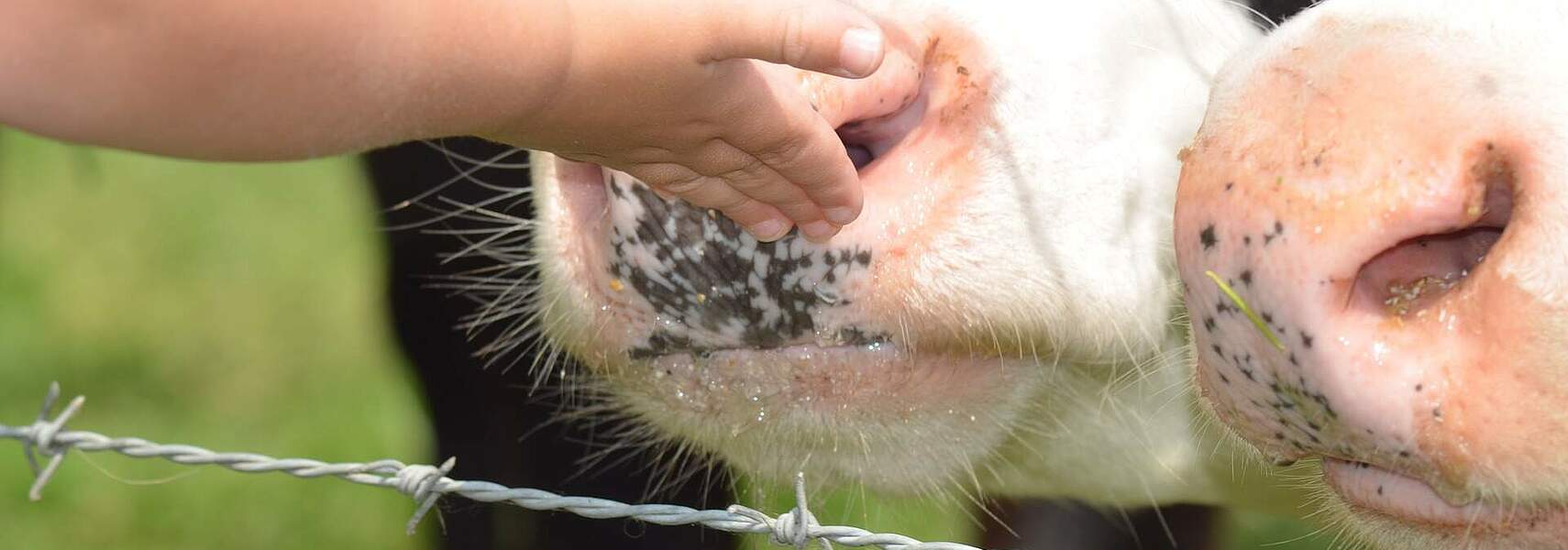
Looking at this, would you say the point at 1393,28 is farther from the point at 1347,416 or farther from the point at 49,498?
the point at 49,498

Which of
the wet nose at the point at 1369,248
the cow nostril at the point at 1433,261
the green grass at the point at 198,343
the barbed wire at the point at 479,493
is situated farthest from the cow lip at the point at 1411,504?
the green grass at the point at 198,343

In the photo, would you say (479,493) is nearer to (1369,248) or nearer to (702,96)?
(702,96)

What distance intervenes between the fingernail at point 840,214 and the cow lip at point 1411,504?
0.36 m

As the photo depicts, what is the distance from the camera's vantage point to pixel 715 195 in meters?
1.11

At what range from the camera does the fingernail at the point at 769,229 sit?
119cm

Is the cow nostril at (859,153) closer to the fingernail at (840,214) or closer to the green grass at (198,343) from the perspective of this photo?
the fingernail at (840,214)

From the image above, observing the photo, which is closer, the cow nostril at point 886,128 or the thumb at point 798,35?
the thumb at point 798,35

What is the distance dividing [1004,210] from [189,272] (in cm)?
330

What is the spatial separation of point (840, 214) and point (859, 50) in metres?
0.21

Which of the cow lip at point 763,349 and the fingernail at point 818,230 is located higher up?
the fingernail at point 818,230

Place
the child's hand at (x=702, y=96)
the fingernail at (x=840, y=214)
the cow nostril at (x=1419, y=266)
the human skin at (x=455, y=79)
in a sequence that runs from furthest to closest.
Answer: the fingernail at (x=840, y=214) → the cow nostril at (x=1419, y=266) → the child's hand at (x=702, y=96) → the human skin at (x=455, y=79)

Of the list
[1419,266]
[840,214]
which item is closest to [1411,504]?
[1419,266]

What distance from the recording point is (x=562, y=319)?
1535 mm

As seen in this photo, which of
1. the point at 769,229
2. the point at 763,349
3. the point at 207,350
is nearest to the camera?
the point at 769,229
